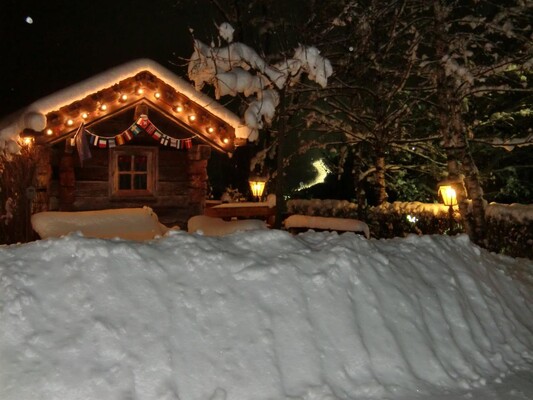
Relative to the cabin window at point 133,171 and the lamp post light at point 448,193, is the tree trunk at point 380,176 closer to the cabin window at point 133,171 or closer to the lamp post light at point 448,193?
the lamp post light at point 448,193

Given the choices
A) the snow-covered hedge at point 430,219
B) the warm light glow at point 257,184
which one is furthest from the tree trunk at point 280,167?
the warm light glow at point 257,184

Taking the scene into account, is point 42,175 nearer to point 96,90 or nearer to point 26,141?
point 26,141

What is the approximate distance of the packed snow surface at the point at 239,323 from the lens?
4.69 meters

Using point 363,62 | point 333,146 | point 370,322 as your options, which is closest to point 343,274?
point 370,322

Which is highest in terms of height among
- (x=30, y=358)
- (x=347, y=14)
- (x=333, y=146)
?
(x=347, y=14)

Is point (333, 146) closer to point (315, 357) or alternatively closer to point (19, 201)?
point (19, 201)

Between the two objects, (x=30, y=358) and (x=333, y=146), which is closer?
(x=30, y=358)

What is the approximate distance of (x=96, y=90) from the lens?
11.8m

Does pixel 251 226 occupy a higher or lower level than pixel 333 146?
lower

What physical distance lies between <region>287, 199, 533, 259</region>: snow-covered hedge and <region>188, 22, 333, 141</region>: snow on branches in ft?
26.8

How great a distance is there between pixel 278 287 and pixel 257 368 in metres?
1.15

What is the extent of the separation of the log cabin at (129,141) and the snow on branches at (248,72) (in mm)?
2535

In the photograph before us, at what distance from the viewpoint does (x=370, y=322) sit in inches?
248

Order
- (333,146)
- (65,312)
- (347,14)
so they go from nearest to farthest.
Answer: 1. (65,312)
2. (347,14)
3. (333,146)
